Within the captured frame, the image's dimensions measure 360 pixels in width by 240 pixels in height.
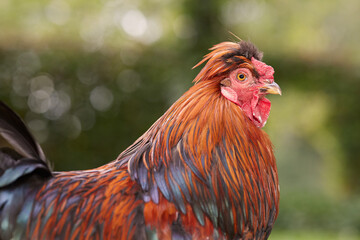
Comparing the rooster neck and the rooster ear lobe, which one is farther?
the rooster ear lobe

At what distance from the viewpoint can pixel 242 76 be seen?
2795 millimetres

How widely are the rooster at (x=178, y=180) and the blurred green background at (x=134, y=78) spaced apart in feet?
14.5

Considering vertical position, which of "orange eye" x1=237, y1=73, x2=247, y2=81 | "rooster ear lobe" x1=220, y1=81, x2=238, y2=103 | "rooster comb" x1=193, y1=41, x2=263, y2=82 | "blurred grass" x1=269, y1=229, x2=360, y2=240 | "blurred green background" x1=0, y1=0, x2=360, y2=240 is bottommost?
"blurred grass" x1=269, y1=229, x2=360, y2=240

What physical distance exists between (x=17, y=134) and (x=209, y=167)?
116 centimetres

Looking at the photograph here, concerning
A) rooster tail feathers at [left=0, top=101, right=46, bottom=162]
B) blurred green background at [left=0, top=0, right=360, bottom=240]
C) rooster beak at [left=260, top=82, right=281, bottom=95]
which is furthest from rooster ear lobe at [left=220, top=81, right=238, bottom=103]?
blurred green background at [left=0, top=0, right=360, bottom=240]

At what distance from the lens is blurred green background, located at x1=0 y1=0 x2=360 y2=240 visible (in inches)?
332

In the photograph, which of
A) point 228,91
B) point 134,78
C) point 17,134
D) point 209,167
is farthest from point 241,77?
point 134,78

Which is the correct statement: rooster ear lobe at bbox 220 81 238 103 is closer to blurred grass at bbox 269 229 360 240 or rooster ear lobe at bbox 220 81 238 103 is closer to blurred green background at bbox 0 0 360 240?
blurred green background at bbox 0 0 360 240

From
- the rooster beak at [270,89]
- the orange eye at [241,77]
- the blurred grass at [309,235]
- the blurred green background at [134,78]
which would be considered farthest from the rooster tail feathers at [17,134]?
the blurred grass at [309,235]

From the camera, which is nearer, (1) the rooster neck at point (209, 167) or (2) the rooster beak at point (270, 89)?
(1) the rooster neck at point (209, 167)

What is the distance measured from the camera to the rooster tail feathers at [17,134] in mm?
2578

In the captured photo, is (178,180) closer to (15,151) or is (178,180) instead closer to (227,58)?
(227,58)

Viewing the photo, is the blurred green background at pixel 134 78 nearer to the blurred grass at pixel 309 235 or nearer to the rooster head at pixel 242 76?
the blurred grass at pixel 309 235

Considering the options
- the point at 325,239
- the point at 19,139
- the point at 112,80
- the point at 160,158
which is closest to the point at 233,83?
the point at 160,158
